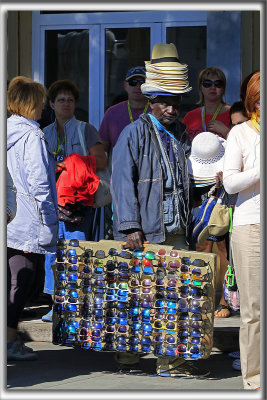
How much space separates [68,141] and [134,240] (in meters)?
1.89

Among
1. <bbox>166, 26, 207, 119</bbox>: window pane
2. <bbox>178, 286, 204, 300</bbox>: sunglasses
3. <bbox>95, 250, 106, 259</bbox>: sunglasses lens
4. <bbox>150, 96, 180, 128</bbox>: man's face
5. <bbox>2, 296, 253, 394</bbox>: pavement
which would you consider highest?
<bbox>166, 26, 207, 119</bbox>: window pane

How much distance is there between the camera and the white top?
5.73m

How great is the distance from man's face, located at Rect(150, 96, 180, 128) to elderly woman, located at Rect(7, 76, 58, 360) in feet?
2.76

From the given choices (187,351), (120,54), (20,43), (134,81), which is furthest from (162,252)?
(20,43)

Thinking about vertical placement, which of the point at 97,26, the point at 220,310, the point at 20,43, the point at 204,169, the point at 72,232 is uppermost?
the point at 97,26

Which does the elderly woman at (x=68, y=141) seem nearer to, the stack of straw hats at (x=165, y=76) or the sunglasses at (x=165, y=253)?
the stack of straw hats at (x=165, y=76)

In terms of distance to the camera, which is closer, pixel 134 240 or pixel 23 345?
pixel 134 240

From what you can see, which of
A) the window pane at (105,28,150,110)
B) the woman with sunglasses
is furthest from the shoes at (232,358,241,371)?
the window pane at (105,28,150,110)

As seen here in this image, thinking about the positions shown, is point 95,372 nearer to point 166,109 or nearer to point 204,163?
point 204,163

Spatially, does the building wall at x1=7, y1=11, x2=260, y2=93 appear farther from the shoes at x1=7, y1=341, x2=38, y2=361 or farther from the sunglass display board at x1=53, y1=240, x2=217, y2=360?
the shoes at x1=7, y1=341, x2=38, y2=361

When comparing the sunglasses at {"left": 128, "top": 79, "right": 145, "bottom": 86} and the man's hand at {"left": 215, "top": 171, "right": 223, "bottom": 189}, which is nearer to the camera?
the man's hand at {"left": 215, "top": 171, "right": 223, "bottom": 189}

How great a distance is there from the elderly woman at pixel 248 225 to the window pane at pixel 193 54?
12.5 ft

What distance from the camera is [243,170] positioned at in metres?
5.84

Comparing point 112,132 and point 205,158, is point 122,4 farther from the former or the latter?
point 112,132
